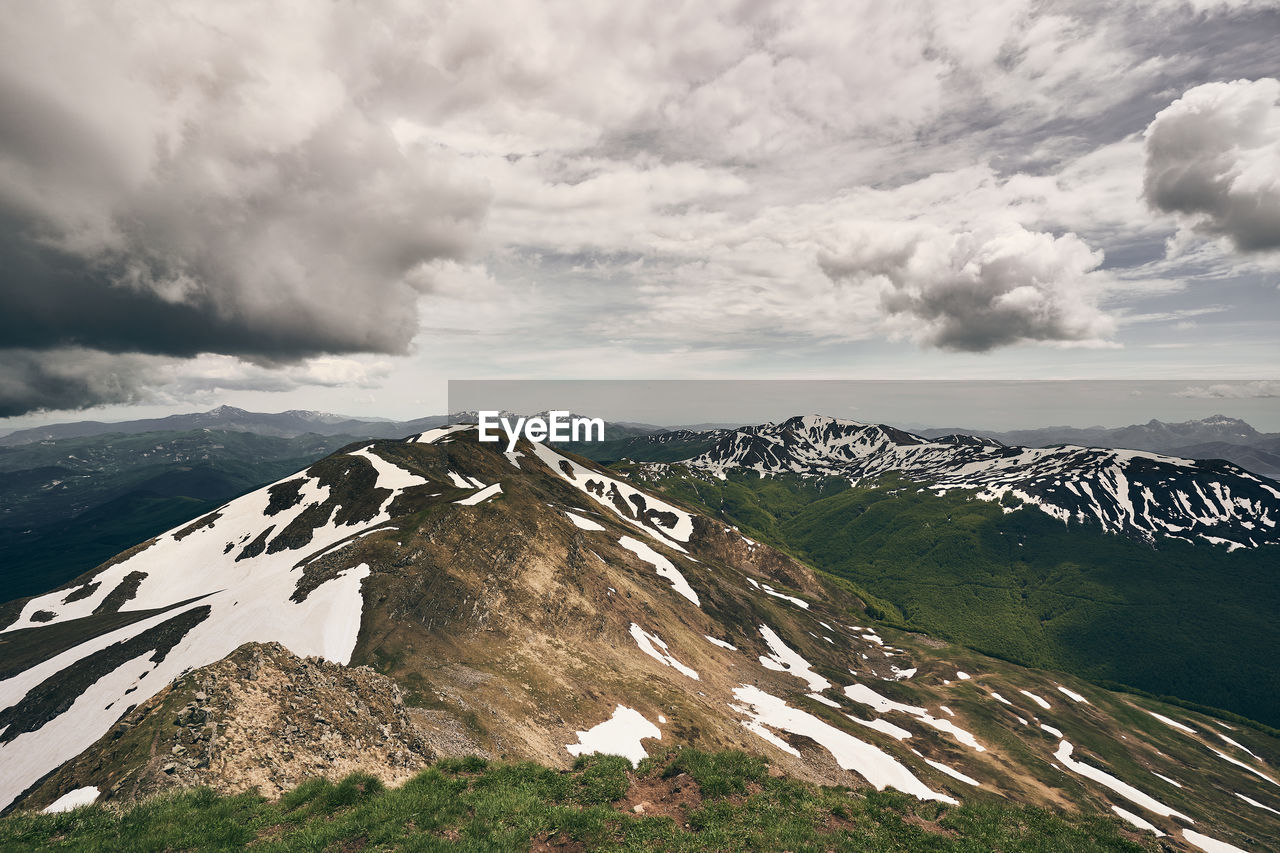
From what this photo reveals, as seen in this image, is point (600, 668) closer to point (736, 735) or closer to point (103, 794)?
point (736, 735)

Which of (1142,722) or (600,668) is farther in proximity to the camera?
(1142,722)

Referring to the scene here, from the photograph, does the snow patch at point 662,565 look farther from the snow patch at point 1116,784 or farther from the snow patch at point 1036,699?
the snow patch at point 1036,699

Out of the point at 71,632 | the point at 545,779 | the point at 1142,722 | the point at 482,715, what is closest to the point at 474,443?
the point at 71,632

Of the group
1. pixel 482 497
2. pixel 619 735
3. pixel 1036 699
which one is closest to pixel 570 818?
pixel 619 735

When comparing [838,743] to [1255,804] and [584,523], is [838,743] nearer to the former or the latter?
[584,523]

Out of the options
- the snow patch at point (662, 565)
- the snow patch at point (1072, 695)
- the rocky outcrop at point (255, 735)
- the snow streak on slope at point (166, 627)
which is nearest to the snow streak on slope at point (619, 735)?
the rocky outcrop at point (255, 735)

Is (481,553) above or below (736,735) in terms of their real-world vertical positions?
above

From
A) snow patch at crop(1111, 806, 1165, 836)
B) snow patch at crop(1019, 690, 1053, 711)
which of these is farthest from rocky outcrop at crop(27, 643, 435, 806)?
snow patch at crop(1019, 690, 1053, 711)

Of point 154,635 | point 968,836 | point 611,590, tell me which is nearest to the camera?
point 968,836

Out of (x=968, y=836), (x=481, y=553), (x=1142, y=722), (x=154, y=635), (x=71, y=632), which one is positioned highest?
(x=968, y=836)
